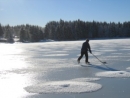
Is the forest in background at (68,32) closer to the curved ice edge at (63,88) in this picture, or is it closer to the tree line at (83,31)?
the tree line at (83,31)

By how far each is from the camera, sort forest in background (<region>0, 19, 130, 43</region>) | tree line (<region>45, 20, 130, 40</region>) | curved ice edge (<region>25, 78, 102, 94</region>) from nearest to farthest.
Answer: curved ice edge (<region>25, 78, 102, 94</region>)
forest in background (<region>0, 19, 130, 43</region>)
tree line (<region>45, 20, 130, 40</region>)

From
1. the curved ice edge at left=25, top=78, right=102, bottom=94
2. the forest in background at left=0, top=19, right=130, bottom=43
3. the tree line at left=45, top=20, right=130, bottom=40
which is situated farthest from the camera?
the tree line at left=45, top=20, right=130, bottom=40

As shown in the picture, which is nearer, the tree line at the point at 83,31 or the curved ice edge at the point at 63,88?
the curved ice edge at the point at 63,88

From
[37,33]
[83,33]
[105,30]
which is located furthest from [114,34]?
[37,33]

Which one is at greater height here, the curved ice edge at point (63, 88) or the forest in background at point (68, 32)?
the forest in background at point (68, 32)

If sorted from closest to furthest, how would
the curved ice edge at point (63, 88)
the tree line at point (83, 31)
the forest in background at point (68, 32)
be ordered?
the curved ice edge at point (63, 88) < the forest in background at point (68, 32) < the tree line at point (83, 31)

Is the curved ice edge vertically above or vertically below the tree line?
below

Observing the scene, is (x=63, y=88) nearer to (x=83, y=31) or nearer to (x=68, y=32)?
(x=68, y=32)

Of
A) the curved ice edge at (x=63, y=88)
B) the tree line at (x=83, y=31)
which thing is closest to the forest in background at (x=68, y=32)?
the tree line at (x=83, y=31)

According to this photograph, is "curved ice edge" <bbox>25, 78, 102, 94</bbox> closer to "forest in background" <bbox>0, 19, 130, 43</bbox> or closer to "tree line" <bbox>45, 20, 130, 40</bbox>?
"forest in background" <bbox>0, 19, 130, 43</bbox>

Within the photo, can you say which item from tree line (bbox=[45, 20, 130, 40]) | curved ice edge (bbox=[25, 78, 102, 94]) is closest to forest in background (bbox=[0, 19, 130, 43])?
tree line (bbox=[45, 20, 130, 40])

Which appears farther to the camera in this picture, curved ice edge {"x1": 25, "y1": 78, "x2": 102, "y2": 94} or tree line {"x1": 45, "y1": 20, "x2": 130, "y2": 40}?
tree line {"x1": 45, "y1": 20, "x2": 130, "y2": 40}

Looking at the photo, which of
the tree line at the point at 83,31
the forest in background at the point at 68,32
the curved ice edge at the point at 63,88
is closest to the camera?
the curved ice edge at the point at 63,88

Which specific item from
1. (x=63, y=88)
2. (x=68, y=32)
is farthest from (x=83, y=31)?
(x=63, y=88)
